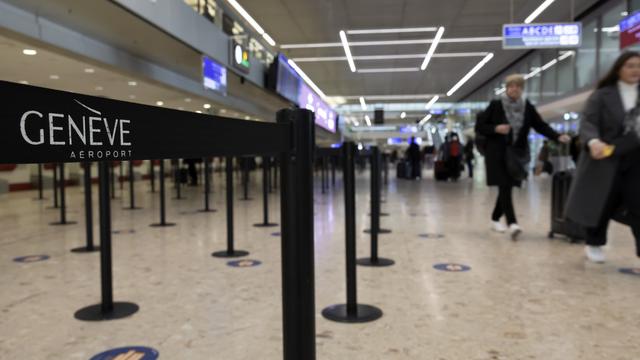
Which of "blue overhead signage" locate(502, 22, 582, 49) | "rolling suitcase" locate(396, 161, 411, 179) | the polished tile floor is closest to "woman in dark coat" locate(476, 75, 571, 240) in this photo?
the polished tile floor

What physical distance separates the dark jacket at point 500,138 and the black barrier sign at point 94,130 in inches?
163


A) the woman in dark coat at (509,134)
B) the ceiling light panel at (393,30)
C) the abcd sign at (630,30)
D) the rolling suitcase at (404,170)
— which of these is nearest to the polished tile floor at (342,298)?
the woman in dark coat at (509,134)

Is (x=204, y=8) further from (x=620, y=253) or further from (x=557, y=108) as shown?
(x=557, y=108)

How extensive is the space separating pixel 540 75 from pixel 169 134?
764 inches

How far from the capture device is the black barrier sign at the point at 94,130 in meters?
0.65

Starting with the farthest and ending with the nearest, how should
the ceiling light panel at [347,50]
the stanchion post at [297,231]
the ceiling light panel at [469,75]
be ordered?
1. the ceiling light panel at [469,75]
2. the ceiling light panel at [347,50]
3. the stanchion post at [297,231]

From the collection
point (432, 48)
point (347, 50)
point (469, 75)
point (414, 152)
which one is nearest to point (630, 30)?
point (432, 48)

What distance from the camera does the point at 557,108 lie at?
1652 centimetres

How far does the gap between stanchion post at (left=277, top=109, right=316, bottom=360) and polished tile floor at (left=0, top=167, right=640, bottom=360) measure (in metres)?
0.76

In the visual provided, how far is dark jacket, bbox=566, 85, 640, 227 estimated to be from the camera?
3.35 m

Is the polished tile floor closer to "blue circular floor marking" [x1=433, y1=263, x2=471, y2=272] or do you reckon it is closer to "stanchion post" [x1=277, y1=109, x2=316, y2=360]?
"blue circular floor marking" [x1=433, y1=263, x2=471, y2=272]

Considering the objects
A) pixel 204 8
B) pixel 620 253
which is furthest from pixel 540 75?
pixel 620 253

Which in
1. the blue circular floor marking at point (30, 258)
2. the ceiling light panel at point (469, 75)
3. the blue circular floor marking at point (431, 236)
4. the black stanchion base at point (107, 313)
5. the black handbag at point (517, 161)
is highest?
the ceiling light panel at point (469, 75)

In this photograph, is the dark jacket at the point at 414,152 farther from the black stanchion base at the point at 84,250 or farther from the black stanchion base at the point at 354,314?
the black stanchion base at the point at 354,314
